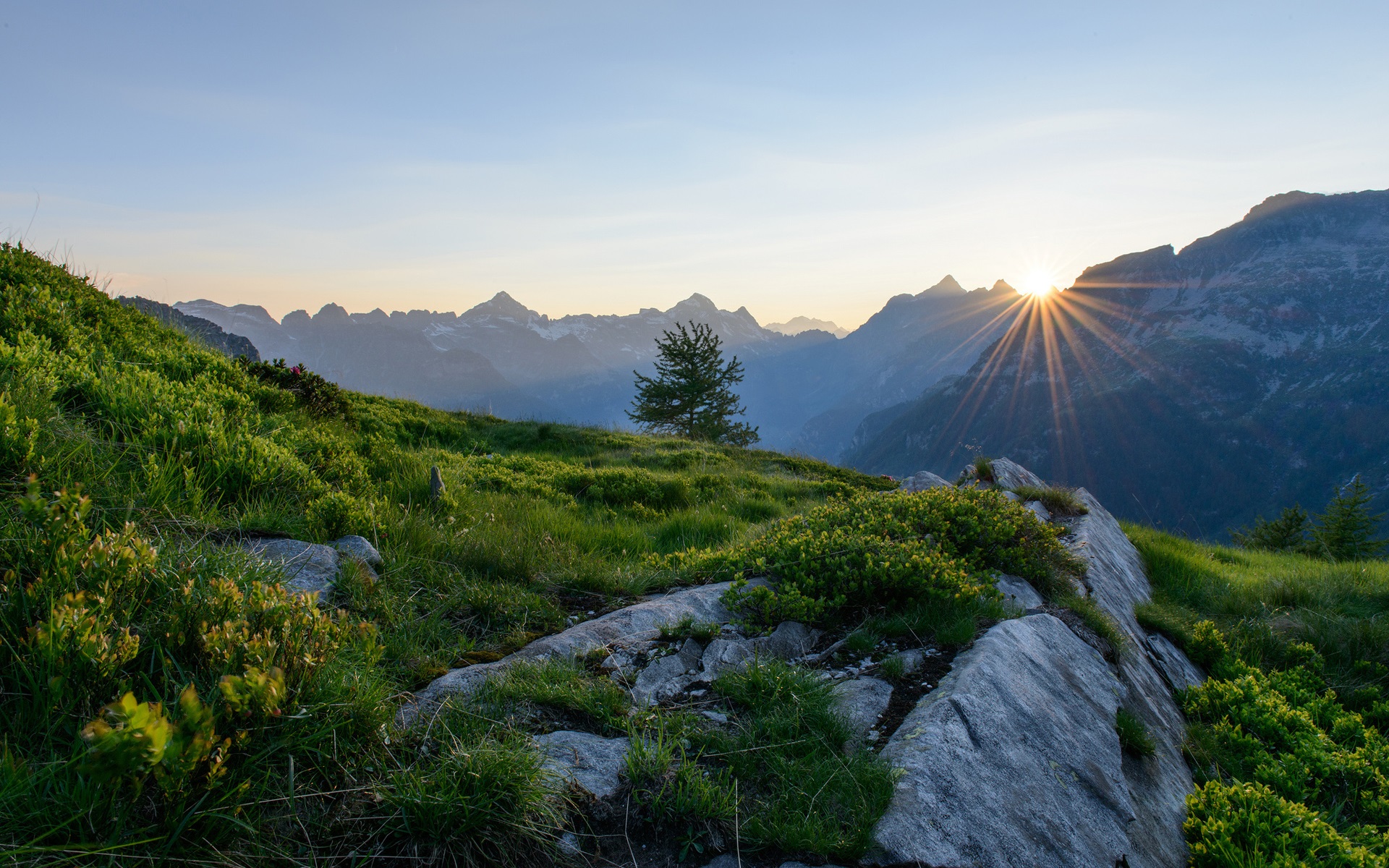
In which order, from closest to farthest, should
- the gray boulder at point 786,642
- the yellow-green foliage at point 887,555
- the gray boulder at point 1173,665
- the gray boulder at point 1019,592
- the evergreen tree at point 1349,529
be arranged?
the gray boulder at point 786,642 < the yellow-green foliage at point 887,555 < the gray boulder at point 1019,592 < the gray boulder at point 1173,665 < the evergreen tree at point 1349,529

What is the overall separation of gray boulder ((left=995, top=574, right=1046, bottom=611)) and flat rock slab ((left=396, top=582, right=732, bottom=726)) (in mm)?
2477

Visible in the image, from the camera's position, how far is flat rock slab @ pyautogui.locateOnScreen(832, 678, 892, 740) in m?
3.65

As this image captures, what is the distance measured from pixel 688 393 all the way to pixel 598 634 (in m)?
31.0

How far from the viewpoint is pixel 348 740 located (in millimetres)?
2715

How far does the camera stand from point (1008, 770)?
330 cm

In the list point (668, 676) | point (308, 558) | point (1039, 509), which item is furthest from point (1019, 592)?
point (308, 558)

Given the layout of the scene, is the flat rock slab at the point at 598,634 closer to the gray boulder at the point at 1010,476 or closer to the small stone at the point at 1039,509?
the small stone at the point at 1039,509

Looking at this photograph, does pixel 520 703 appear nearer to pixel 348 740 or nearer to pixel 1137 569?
pixel 348 740

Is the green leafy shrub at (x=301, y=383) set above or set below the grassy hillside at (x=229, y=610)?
above

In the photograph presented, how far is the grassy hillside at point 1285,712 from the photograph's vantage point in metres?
3.42

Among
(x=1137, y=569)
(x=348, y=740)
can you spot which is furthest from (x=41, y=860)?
(x=1137, y=569)

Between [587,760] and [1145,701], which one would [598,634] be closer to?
[587,760]

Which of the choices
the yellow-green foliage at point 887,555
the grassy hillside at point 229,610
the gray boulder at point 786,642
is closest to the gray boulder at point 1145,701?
the yellow-green foliage at point 887,555

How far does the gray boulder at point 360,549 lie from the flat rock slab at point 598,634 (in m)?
1.55
